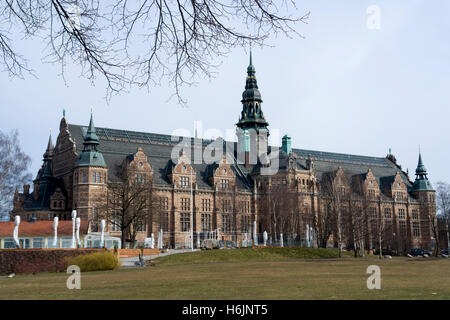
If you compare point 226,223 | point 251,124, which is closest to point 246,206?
point 226,223

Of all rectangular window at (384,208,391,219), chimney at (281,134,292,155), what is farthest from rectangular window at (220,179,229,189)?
rectangular window at (384,208,391,219)

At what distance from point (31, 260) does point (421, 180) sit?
9429cm

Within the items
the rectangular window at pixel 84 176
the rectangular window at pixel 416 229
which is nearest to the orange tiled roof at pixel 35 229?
the rectangular window at pixel 84 176

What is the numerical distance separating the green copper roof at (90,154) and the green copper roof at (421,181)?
67.2 meters

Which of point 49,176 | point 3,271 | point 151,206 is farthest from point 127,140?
point 3,271

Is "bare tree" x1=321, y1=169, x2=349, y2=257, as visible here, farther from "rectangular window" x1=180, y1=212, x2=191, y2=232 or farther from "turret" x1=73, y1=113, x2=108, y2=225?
"turret" x1=73, y1=113, x2=108, y2=225

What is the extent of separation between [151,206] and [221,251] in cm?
1599

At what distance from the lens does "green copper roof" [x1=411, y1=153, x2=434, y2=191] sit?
115 metres

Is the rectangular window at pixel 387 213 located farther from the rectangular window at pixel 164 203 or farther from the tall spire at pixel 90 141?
the tall spire at pixel 90 141

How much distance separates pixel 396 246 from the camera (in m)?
95.3

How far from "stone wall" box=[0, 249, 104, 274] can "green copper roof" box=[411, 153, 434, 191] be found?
9092 cm

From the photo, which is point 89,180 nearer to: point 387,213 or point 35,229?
point 35,229

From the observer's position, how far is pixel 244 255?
56.8m
